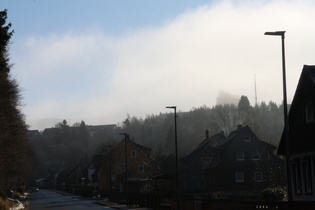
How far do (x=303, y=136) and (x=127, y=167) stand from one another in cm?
6336

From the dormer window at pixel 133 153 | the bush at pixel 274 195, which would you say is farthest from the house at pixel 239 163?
the bush at pixel 274 195

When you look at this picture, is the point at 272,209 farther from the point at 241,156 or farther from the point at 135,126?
the point at 135,126

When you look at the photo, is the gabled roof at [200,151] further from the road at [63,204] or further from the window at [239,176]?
the road at [63,204]

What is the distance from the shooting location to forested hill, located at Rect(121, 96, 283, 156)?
110 metres

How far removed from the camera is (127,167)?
93.5 m

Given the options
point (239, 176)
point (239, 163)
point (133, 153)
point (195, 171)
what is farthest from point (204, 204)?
point (133, 153)

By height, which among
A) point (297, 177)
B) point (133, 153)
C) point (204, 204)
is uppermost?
point (133, 153)

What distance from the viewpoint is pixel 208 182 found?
77312mm

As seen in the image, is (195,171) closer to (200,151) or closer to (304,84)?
(200,151)

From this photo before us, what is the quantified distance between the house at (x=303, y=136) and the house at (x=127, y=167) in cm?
5542

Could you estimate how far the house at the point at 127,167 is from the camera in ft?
301

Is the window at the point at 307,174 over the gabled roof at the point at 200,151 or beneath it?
beneath

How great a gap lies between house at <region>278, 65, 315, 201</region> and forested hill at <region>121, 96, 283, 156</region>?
51.3 meters

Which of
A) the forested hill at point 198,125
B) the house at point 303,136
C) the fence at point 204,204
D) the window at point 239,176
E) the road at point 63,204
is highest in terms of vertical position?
the forested hill at point 198,125
